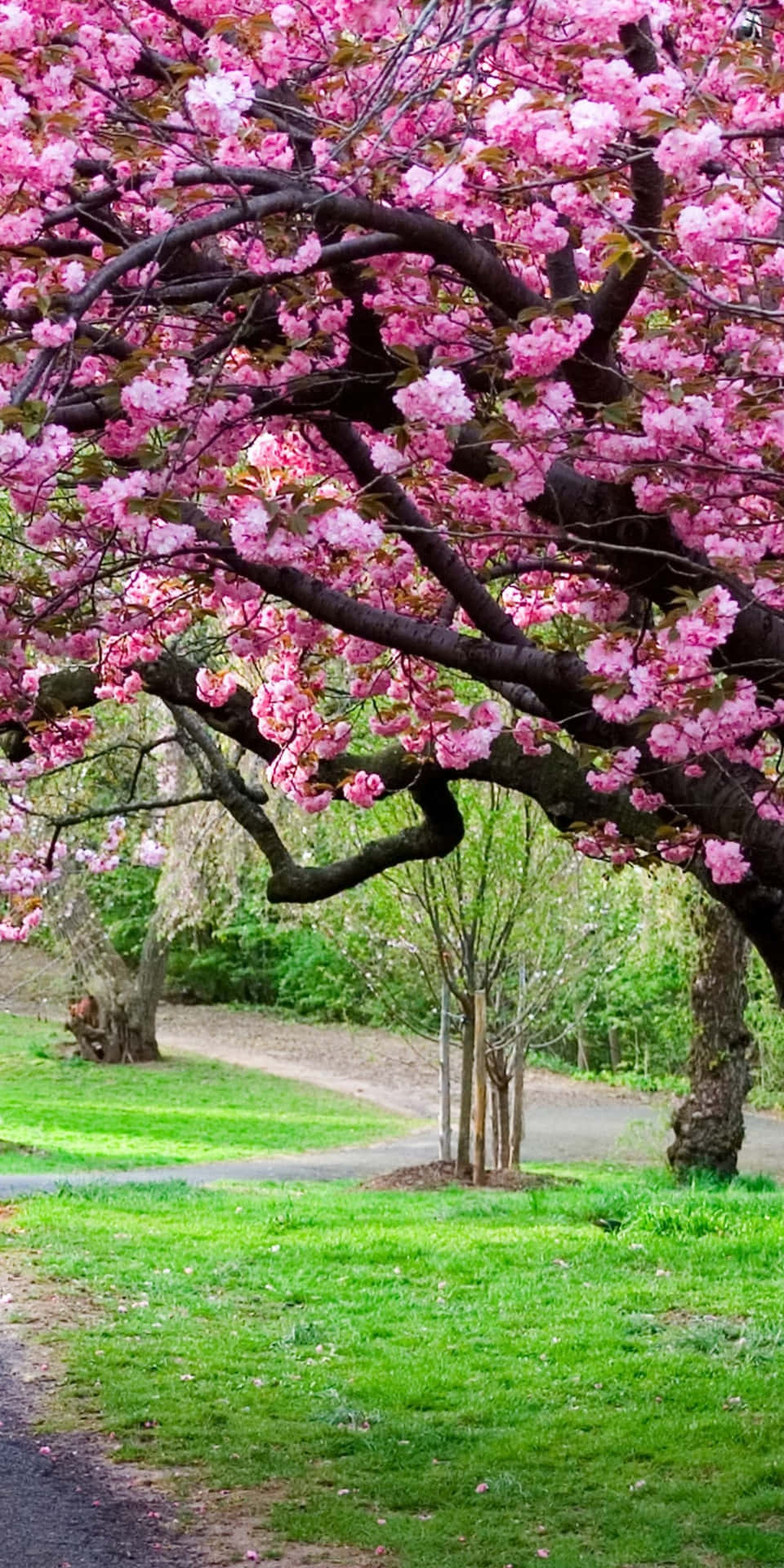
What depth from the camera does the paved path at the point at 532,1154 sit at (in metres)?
15.1

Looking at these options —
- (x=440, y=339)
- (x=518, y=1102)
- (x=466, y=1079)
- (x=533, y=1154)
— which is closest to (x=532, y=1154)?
(x=533, y=1154)

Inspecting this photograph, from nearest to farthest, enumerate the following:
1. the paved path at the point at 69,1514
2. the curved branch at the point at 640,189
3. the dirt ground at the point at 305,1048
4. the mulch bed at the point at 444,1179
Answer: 1. the curved branch at the point at 640,189
2. the paved path at the point at 69,1514
3. the mulch bed at the point at 444,1179
4. the dirt ground at the point at 305,1048

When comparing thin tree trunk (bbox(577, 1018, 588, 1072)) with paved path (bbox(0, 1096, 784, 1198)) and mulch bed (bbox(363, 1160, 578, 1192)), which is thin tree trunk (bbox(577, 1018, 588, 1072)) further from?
mulch bed (bbox(363, 1160, 578, 1192))

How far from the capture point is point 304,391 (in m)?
4.28

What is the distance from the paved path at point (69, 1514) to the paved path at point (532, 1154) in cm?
710

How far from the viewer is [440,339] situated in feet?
14.1

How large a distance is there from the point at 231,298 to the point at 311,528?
2.62 ft

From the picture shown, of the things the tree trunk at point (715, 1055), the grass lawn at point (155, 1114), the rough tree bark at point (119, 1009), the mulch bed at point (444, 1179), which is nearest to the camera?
the tree trunk at point (715, 1055)

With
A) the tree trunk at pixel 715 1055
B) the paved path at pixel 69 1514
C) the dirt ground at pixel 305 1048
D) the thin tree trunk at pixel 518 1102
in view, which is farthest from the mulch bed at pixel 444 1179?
the dirt ground at pixel 305 1048

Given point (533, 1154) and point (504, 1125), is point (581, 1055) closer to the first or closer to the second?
point (533, 1154)

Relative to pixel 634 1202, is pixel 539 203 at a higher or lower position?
higher

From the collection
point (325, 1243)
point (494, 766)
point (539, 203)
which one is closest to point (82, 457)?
point (539, 203)

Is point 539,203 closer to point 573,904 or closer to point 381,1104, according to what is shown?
point 573,904

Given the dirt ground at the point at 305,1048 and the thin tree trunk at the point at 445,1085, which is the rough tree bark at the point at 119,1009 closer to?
the dirt ground at the point at 305,1048
